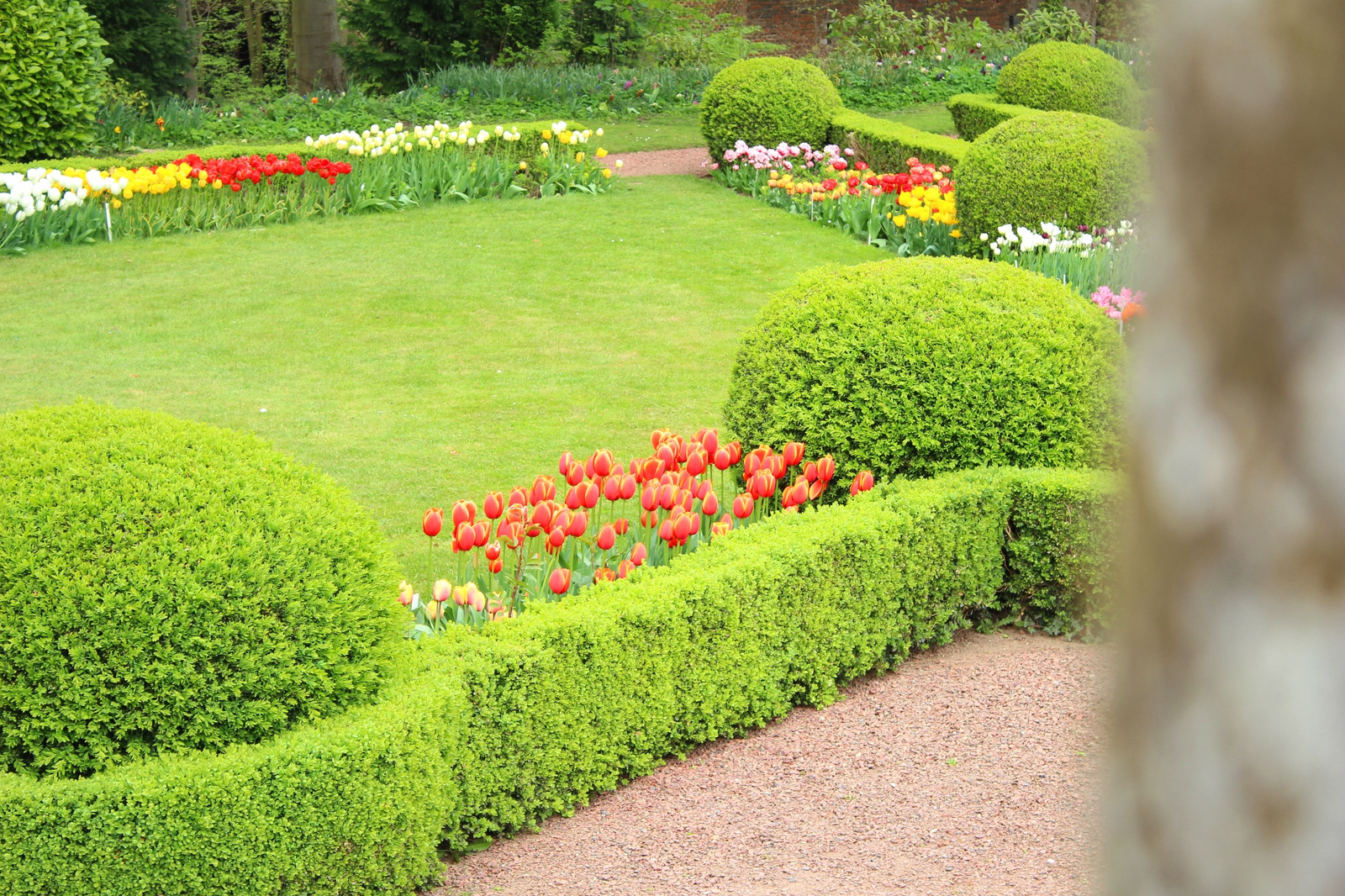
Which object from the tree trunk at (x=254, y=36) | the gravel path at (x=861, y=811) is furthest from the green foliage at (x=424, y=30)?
the gravel path at (x=861, y=811)

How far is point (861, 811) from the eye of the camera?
3922 mm

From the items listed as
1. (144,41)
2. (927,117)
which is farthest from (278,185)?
(927,117)

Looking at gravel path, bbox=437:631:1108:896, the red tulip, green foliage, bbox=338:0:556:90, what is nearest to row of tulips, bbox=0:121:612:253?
green foliage, bbox=338:0:556:90

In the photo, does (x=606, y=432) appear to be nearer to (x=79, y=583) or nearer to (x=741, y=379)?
(x=741, y=379)

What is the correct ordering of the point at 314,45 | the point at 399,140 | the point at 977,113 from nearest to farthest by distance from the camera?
1. the point at 399,140
2. the point at 977,113
3. the point at 314,45

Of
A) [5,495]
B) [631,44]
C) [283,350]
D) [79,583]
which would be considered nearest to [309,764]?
[79,583]

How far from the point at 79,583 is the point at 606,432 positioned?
16.2 ft

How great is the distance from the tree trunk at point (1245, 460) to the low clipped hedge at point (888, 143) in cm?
1401

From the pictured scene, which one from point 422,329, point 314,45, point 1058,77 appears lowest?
point 422,329

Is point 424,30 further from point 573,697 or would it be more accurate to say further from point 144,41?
point 573,697

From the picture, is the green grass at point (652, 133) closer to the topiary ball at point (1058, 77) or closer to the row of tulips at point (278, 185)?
the row of tulips at point (278, 185)

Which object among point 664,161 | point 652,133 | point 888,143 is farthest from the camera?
point 652,133

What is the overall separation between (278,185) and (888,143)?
23.0ft

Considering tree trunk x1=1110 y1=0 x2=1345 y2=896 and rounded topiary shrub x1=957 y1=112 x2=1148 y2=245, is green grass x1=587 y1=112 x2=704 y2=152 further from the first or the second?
tree trunk x1=1110 y1=0 x2=1345 y2=896
